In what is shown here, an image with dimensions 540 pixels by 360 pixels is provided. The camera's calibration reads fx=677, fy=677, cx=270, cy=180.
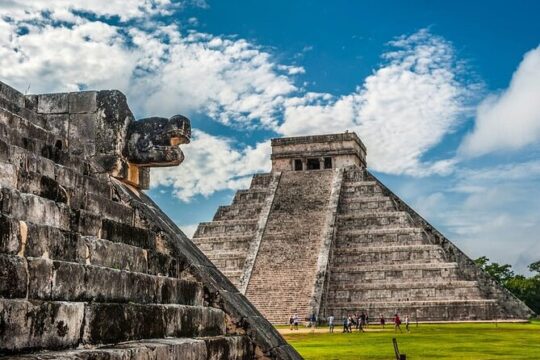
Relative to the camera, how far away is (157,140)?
5.42m

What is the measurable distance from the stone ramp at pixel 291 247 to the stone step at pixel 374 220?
1.02 m

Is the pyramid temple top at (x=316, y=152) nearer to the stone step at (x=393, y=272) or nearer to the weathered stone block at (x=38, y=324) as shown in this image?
the stone step at (x=393, y=272)

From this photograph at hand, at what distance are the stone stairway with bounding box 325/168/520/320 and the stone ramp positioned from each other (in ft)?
3.43

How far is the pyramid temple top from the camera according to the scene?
35.2m

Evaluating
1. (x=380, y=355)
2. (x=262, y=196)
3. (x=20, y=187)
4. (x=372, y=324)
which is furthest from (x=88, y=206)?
(x=262, y=196)

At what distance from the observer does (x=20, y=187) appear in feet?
12.0

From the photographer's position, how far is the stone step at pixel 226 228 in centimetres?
3219

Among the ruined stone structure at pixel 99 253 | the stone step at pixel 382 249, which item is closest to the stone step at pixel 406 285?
the stone step at pixel 382 249

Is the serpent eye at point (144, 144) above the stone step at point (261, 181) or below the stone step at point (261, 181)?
below

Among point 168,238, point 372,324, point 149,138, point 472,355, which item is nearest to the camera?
point 168,238

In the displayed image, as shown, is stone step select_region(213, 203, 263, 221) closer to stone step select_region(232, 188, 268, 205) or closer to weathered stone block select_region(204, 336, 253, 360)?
stone step select_region(232, 188, 268, 205)

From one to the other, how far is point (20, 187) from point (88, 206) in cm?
72

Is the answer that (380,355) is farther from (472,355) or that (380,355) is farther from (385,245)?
(385,245)

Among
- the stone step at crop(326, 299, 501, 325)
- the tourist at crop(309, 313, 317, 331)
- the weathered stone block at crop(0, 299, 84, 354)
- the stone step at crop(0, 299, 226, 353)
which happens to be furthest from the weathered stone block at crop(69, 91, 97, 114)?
the stone step at crop(326, 299, 501, 325)
